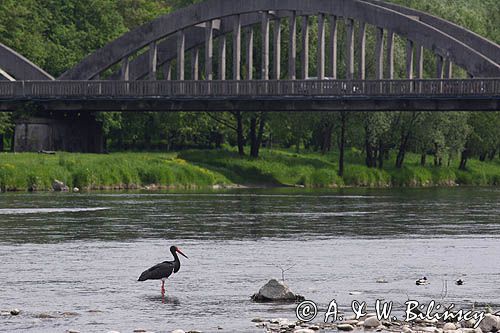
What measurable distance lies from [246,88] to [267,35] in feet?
12.8

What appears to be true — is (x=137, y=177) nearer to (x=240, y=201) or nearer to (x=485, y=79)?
(x=240, y=201)

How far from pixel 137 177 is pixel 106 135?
28924 mm

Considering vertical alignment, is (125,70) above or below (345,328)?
above

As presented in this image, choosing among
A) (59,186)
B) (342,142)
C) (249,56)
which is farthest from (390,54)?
(59,186)

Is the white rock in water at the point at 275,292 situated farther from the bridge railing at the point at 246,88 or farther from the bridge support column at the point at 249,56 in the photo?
the bridge support column at the point at 249,56

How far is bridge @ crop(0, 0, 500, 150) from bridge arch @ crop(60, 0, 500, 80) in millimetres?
66

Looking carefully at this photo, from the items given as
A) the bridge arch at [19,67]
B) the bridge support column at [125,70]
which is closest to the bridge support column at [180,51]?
the bridge support column at [125,70]

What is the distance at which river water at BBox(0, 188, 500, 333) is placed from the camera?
23.1 metres

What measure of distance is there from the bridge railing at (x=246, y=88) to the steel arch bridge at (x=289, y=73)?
0.22ft

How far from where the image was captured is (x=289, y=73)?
90062 millimetres

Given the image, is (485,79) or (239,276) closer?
(239,276)

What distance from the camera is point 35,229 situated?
136ft

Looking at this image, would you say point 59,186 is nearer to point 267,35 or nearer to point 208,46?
point 208,46

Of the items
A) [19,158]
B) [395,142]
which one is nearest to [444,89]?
[395,142]
